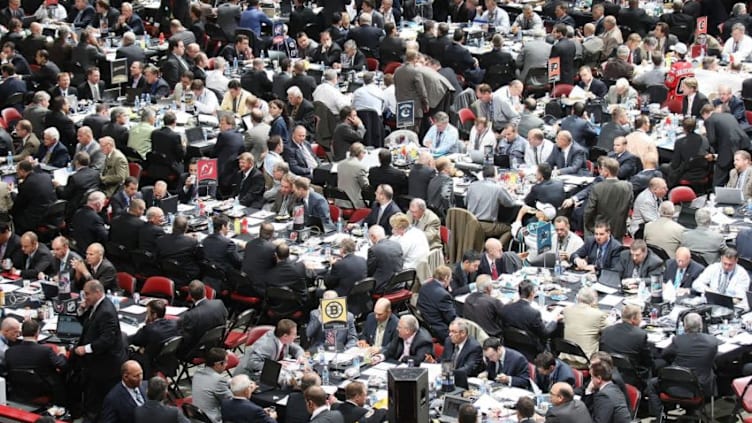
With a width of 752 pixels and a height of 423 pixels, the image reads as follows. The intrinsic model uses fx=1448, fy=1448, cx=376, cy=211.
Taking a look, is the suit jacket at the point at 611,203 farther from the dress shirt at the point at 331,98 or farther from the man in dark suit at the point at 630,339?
the dress shirt at the point at 331,98

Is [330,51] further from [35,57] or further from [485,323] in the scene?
[485,323]

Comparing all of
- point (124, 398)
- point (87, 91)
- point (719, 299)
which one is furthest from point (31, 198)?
point (719, 299)

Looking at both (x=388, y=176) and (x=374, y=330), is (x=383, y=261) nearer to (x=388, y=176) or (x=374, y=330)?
(x=374, y=330)

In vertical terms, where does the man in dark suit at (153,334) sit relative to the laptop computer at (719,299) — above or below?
below

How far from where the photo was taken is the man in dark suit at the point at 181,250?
16125 mm

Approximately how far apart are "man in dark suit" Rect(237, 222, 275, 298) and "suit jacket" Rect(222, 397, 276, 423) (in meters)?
3.12

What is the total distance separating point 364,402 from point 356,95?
8.57m

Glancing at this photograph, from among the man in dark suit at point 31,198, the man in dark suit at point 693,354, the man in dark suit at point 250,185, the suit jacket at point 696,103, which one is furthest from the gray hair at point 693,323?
the man in dark suit at point 31,198

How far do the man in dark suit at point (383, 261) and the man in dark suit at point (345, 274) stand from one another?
0.16 metres

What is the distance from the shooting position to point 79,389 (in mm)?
14062

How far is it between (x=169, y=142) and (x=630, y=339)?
778cm

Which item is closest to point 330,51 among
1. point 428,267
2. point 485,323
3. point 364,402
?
point 428,267

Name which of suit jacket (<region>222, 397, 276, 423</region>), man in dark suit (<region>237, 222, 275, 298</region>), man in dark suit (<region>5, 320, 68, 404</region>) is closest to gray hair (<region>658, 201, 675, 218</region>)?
man in dark suit (<region>237, 222, 275, 298</region>)

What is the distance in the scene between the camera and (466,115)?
20328mm
